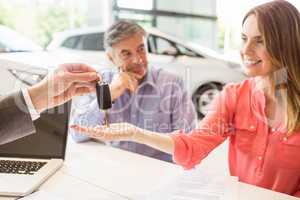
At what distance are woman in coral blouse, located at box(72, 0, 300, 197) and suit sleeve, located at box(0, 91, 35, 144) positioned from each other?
17 cm

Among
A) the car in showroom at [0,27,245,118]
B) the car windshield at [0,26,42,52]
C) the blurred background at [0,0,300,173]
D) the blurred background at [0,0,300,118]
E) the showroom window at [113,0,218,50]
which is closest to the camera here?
the blurred background at [0,0,300,173]

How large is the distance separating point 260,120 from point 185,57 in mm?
2803

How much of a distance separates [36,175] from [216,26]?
4.21 metres

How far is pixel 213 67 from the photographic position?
13.1 feet

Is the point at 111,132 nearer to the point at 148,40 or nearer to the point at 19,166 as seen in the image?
the point at 19,166

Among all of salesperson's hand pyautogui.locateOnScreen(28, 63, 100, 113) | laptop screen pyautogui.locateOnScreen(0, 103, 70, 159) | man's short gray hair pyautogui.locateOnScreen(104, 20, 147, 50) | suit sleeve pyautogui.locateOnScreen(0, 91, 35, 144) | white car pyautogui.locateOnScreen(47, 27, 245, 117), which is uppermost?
man's short gray hair pyautogui.locateOnScreen(104, 20, 147, 50)

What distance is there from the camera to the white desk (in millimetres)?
1037

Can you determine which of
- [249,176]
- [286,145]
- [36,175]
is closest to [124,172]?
[36,175]

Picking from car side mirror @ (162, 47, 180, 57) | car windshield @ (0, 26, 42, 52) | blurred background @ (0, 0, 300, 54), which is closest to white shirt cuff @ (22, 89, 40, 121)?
car windshield @ (0, 26, 42, 52)

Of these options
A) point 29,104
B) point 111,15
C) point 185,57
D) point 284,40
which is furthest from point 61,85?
point 111,15

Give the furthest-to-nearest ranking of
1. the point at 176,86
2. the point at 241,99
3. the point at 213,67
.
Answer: the point at 213,67 < the point at 176,86 < the point at 241,99

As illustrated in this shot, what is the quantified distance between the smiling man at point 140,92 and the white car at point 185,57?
216 centimetres

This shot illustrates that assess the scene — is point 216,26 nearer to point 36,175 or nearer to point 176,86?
point 176,86

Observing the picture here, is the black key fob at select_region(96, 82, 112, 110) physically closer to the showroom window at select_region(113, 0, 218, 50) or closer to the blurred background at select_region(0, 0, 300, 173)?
the blurred background at select_region(0, 0, 300, 173)
